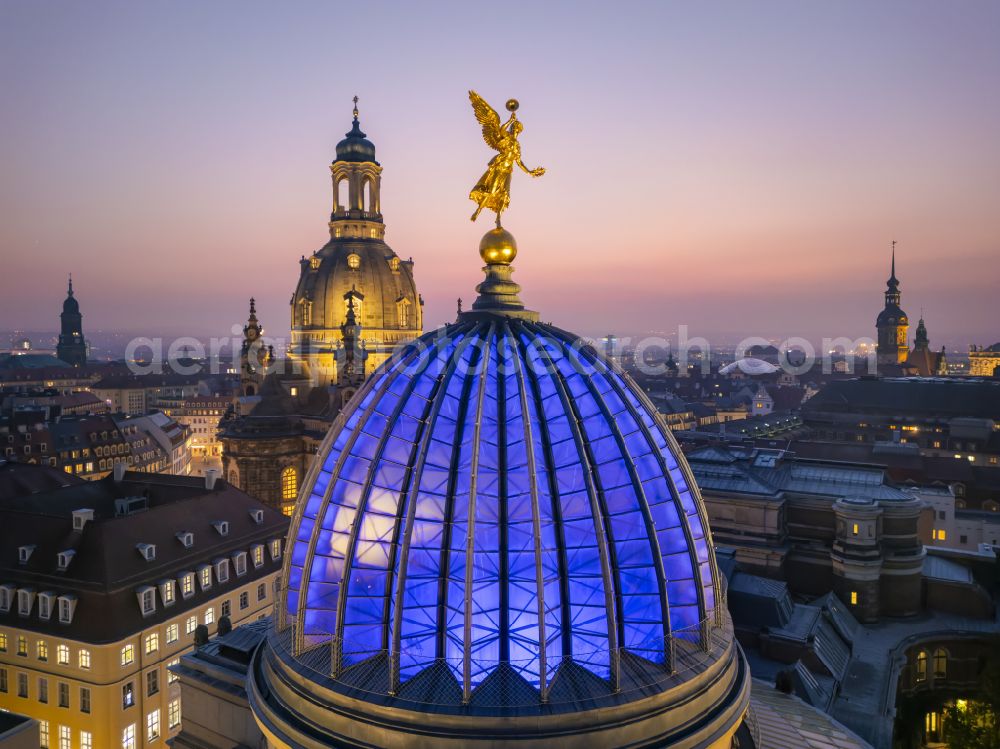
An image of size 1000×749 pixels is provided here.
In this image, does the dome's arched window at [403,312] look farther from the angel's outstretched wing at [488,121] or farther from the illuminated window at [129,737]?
the angel's outstretched wing at [488,121]

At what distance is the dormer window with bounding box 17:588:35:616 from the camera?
3491 centimetres

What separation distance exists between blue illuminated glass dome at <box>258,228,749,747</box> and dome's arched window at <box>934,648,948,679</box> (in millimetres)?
31958

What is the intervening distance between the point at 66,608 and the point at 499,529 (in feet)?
93.5

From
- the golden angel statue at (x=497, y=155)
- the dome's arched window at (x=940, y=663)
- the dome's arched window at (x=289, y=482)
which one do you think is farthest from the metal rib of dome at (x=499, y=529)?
the dome's arched window at (x=289, y=482)

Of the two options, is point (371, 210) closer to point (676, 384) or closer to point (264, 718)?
point (264, 718)

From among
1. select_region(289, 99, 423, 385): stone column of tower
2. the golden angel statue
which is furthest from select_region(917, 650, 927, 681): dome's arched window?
select_region(289, 99, 423, 385): stone column of tower

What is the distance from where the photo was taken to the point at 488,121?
72.2ft

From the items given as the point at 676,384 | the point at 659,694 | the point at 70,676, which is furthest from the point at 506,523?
the point at 676,384

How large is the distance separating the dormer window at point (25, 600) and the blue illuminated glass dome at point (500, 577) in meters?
22.7

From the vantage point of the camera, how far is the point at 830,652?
38.3 meters

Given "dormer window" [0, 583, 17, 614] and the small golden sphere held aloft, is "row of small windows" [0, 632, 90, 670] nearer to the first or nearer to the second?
"dormer window" [0, 583, 17, 614]

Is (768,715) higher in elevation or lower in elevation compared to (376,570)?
lower

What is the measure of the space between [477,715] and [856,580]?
1533 inches

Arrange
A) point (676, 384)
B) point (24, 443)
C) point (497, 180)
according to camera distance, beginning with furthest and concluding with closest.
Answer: point (676, 384), point (24, 443), point (497, 180)
